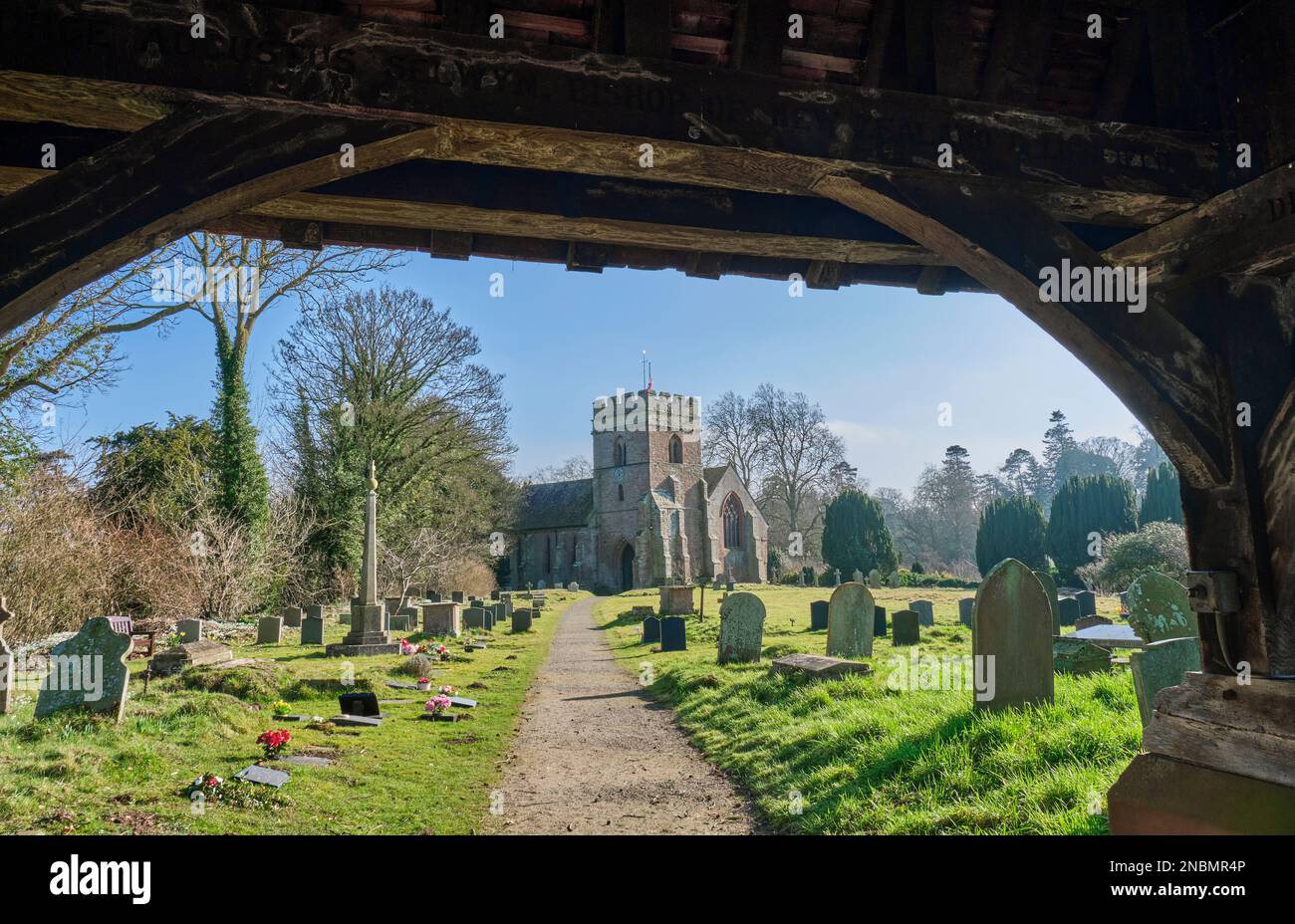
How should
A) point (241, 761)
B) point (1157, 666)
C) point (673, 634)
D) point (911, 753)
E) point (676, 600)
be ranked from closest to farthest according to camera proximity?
1. point (1157, 666)
2. point (911, 753)
3. point (241, 761)
4. point (673, 634)
5. point (676, 600)

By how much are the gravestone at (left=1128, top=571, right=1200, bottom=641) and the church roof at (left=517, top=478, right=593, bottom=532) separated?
43.4 meters

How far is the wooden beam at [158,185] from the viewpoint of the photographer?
7.79 feet

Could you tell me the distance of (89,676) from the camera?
7.75 meters

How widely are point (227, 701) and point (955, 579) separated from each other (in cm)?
3497

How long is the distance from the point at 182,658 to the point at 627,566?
38.7 meters

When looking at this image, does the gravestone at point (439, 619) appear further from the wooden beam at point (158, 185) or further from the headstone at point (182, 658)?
the wooden beam at point (158, 185)

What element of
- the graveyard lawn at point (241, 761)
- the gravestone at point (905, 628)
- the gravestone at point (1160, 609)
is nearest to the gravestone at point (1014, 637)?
the gravestone at point (1160, 609)

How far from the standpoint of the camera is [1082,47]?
3529 mm

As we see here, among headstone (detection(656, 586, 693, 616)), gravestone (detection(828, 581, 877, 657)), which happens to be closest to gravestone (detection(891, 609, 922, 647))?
gravestone (detection(828, 581, 877, 657))

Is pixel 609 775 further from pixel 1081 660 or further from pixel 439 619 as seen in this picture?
pixel 439 619

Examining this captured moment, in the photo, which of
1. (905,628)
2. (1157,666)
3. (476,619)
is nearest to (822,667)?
(1157,666)

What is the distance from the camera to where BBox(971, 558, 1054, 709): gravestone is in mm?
6379

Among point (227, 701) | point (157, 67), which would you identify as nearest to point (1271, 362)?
point (157, 67)

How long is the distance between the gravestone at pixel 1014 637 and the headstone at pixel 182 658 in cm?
1014
